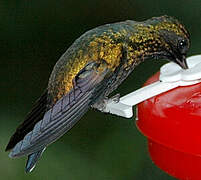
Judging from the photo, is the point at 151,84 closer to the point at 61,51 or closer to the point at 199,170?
the point at 199,170

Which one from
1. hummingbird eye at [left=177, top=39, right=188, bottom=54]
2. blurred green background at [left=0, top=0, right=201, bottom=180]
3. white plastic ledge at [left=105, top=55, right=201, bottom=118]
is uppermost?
hummingbird eye at [left=177, top=39, right=188, bottom=54]

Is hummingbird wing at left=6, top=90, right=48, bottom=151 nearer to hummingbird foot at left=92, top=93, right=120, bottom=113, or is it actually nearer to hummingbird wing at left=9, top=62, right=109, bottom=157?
hummingbird wing at left=9, top=62, right=109, bottom=157

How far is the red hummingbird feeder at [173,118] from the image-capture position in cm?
366

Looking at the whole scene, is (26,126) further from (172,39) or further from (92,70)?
(172,39)

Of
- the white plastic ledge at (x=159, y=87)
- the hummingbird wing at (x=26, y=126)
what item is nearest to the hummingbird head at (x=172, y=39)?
the white plastic ledge at (x=159, y=87)

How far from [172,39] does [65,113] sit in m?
0.72

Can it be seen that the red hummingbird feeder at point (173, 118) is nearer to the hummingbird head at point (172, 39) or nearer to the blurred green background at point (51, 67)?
the hummingbird head at point (172, 39)

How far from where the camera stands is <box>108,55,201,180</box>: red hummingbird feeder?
3.66 m


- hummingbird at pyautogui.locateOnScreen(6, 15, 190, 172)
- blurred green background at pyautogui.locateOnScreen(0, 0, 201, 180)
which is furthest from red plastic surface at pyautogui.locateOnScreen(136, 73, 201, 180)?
blurred green background at pyautogui.locateOnScreen(0, 0, 201, 180)

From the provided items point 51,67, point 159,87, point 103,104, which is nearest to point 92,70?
point 103,104

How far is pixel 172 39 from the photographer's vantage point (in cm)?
430

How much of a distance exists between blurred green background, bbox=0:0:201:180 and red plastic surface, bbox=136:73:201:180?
167 centimetres

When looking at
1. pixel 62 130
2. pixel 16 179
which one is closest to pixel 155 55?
pixel 62 130

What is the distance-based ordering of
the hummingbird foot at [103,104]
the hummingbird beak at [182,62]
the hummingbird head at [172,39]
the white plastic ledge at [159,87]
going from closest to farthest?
1. the white plastic ledge at [159,87]
2. the hummingbird beak at [182,62]
3. the hummingbird head at [172,39]
4. the hummingbird foot at [103,104]
